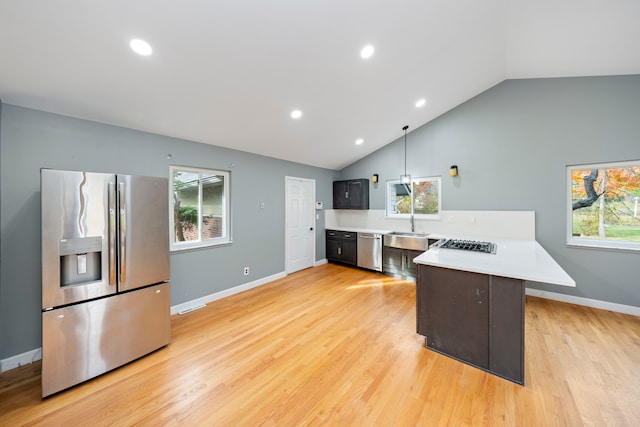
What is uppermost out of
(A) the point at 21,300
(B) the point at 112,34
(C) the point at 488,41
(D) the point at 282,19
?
(C) the point at 488,41

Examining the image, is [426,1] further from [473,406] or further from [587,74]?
[473,406]

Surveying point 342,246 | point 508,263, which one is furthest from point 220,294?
point 508,263

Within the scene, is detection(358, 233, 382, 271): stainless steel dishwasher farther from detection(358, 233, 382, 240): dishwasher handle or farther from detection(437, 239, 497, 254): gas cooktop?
detection(437, 239, 497, 254): gas cooktop

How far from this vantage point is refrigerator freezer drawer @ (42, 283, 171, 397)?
1.78 meters

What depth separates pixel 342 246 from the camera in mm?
5461

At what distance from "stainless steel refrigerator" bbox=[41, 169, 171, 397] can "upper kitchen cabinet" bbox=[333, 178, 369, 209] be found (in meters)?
3.99

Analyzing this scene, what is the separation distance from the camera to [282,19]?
189 centimetres

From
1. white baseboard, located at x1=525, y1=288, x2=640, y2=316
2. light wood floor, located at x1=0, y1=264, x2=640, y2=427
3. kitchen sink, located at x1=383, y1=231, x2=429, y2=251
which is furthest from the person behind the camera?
kitchen sink, located at x1=383, y1=231, x2=429, y2=251

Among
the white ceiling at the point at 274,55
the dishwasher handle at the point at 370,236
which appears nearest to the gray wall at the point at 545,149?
the white ceiling at the point at 274,55

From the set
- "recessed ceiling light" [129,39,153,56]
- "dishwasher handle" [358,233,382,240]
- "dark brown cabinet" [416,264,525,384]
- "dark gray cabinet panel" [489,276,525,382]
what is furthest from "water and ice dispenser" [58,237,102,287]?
"dishwasher handle" [358,233,382,240]

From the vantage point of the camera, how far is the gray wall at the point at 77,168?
81.7 inches

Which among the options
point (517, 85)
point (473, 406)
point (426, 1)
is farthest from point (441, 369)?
point (517, 85)

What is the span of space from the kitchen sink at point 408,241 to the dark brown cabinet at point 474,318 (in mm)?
1972

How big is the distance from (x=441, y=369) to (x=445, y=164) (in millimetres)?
3561
